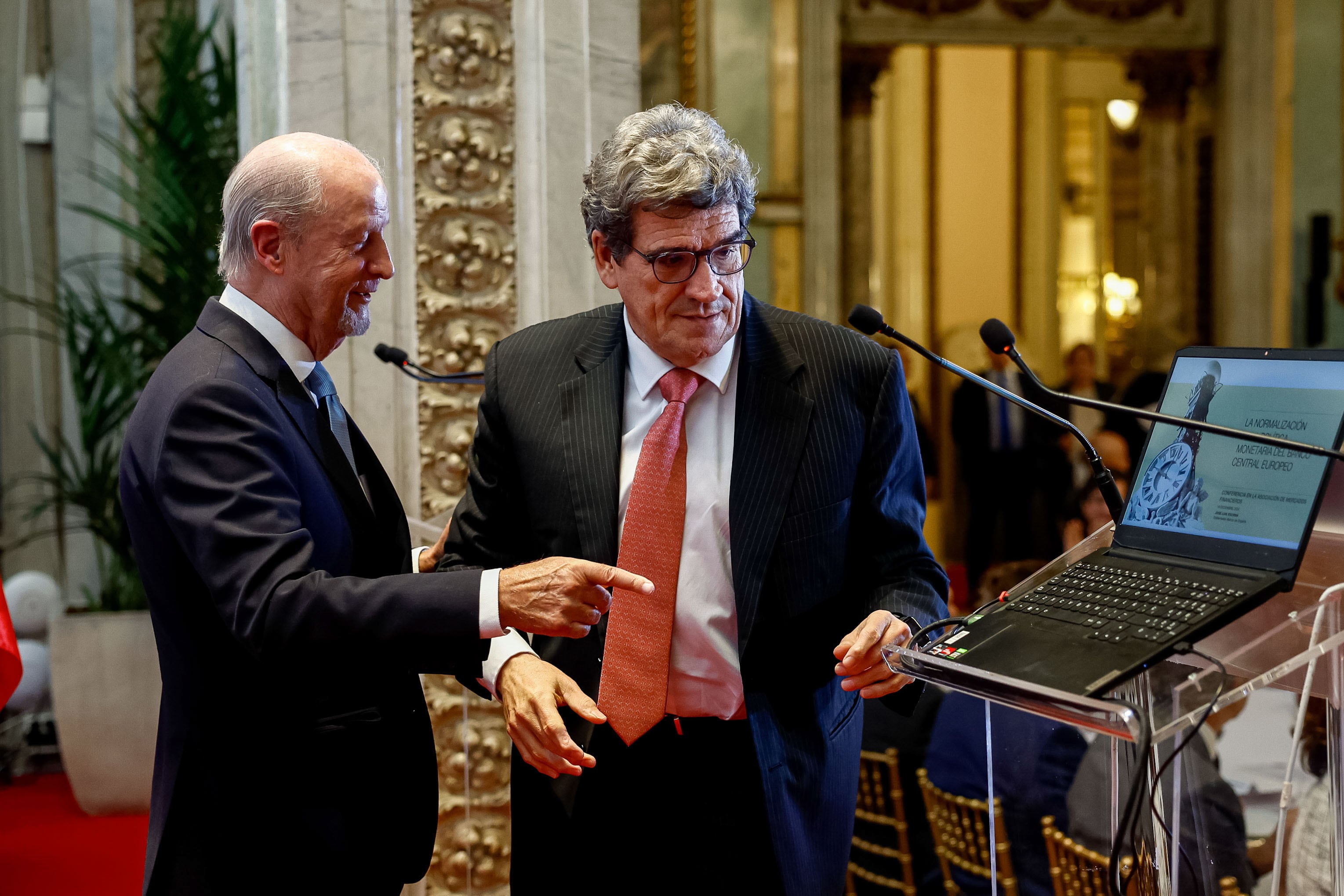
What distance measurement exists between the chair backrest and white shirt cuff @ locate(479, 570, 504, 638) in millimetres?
1002

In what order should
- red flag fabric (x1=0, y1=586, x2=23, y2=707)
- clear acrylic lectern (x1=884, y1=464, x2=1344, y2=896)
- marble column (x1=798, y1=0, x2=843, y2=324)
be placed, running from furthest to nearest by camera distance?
marble column (x1=798, y1=0, x2=843, y2=324)
red flag fabric (x1=0, y1=586, x2=23, y2=707)
clear acrylic lectern (x1=884, y1=464, x2=1344, y2=896)

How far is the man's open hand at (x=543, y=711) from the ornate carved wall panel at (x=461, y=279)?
4.44ft

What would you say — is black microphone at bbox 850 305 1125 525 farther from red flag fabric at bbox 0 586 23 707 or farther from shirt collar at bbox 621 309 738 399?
red flag fabric at bbox 0 586 23 707

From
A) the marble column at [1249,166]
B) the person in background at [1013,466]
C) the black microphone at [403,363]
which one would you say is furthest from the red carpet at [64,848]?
the marble column at [1249,166]

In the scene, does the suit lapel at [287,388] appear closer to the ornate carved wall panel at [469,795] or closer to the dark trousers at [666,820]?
the dark trousers at [666,820]

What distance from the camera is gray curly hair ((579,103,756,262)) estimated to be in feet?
5.52

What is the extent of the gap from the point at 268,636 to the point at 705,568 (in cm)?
58

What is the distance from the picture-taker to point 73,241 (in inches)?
235

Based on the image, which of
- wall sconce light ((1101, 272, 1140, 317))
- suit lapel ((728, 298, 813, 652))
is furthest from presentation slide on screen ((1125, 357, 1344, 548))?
wall sconce light ((1101, 272, 1140, 317))

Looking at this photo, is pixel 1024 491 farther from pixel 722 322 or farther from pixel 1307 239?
pixel 722 322

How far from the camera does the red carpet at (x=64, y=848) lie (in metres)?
3.70

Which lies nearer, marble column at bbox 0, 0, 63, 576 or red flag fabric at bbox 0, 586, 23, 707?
red flag fabric at bbox 0, 586, 23, 707

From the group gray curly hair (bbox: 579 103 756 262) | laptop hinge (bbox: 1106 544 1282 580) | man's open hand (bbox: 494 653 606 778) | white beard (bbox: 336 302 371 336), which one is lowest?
man's open hand (bbox: 494 653 606 778)

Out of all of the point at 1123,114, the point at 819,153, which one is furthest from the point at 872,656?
the point at 1123,114
